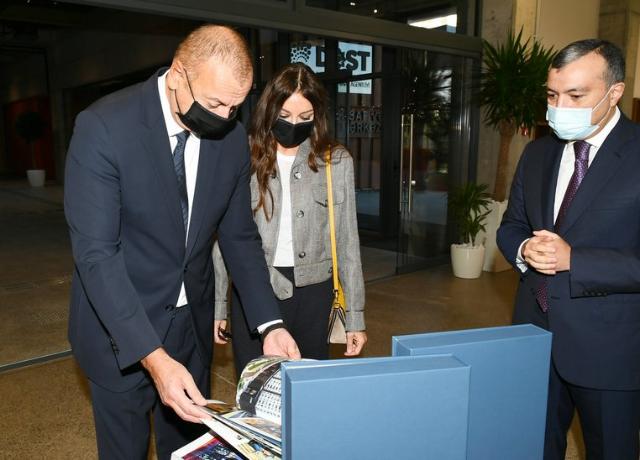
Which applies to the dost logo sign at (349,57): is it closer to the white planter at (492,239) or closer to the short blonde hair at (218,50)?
the white planter at (492,239)

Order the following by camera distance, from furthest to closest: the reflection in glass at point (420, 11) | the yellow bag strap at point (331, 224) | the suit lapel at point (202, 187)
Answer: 1. the reflection in glass at point (420, 11)
2. the yellow bag strap at point (331, 224)
3. the suit lapel at point (202, 187)

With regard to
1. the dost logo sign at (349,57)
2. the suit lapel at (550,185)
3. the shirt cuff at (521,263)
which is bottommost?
the shirt cuff at (521,263)

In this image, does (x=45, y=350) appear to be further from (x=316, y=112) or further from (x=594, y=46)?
(x=594, y=46)

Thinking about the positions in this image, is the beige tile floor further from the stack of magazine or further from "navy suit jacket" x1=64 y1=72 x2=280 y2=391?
the stack of magazine

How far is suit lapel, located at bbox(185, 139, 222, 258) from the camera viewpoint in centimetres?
155

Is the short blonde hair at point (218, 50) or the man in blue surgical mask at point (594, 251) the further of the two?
the man in blue surgical mask at point (594, 251)

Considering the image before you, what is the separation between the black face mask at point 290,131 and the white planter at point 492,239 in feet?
15.1

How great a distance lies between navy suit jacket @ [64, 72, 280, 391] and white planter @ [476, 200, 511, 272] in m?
5.01

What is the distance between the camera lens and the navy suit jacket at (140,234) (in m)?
1.35

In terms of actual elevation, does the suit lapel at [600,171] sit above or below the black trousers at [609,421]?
Answer: above

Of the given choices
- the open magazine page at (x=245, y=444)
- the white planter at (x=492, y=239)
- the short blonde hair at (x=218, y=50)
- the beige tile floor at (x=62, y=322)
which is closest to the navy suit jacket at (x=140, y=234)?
A: the short blonde hair at (x=218, y=50)

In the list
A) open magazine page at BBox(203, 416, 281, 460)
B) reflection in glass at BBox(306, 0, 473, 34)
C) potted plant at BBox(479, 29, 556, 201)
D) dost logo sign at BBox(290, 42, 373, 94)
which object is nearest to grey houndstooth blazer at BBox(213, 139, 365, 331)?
open magazine page at BBox(203, 416, 281, 460)

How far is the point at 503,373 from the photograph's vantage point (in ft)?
3.01

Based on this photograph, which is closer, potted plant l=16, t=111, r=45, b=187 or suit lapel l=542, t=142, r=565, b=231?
suit lapel l=542, t=142, r=565, b=231
